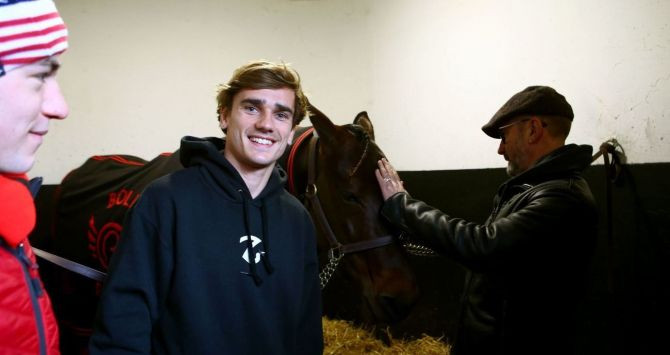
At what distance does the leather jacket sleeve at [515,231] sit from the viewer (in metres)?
1.39

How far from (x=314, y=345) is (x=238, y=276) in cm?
37

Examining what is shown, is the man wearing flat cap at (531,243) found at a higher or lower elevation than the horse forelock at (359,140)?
lower

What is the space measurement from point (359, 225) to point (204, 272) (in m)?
0.74

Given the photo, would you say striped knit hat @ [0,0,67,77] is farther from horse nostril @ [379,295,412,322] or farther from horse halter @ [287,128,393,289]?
horse nostril @ [379,295,412,322]

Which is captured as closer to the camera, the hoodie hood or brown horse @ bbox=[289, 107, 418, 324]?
the hoodie hood

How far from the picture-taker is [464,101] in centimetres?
270

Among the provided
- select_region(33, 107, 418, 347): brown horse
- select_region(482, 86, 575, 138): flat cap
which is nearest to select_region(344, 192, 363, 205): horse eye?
select_region(33, 107, 418, 347): brown horse

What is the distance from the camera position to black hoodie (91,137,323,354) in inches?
37.0

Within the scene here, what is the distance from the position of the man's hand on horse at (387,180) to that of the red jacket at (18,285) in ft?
3.91

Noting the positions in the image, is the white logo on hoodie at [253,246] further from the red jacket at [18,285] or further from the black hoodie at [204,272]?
the red jacket at [18,285]

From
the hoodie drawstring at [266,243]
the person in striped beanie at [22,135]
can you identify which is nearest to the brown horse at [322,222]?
the hoodie drawstring at [266,243]

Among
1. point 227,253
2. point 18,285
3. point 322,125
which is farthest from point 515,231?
point 18,285

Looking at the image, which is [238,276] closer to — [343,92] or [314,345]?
[314,345]

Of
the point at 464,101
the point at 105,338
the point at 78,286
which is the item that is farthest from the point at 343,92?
the point at 105,338
